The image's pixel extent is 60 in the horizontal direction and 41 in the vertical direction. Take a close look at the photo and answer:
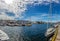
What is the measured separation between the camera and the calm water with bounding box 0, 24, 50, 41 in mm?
2877

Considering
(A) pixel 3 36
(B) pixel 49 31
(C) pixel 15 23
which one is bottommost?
(A) pixel 3 36

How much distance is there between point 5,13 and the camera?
2.88 meters

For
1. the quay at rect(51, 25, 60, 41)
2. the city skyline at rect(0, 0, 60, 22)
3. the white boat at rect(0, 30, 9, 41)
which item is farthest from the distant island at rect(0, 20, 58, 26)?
the quay at rect(51, 25, 60, 41)

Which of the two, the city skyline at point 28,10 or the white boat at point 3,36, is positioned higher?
the city skyline at point 28,10

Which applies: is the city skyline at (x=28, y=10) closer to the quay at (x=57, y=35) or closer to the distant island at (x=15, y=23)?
the distant island at (x=15, y=23)

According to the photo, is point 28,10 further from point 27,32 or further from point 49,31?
point 49,31

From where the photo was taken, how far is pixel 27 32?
289 centimetres

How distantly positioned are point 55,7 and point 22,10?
0.71m

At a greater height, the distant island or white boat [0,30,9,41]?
the distant island

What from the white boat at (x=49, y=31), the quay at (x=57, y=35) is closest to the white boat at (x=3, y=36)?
the white boat at (x=49, y=31)

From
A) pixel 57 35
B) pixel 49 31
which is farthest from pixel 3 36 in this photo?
pixel 57 35

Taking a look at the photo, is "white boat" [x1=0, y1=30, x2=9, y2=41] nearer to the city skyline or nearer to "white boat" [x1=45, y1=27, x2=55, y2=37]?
the city skyline

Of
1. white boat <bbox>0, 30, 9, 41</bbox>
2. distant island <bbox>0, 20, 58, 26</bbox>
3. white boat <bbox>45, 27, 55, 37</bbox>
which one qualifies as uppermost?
distant island <bbox>0, 20, 58, 26</bbox>

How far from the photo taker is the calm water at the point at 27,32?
288 centimetres
